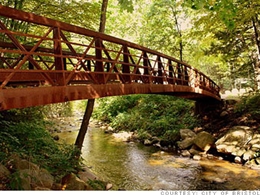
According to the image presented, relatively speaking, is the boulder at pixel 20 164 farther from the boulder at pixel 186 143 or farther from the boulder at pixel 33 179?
the boulder at pixel 186 143

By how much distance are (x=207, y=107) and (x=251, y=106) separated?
10.4ft

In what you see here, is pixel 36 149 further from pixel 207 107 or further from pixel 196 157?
pixel 207 107

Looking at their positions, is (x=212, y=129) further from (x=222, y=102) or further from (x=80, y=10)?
(x=80, y=10)

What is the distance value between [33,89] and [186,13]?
18068 millimetres

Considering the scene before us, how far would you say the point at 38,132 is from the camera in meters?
7.02

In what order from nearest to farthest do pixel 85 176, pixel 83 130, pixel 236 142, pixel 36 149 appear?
1. pixel 36 149
2. pixel 85 176
3. pixel 83 130
4. pixel 236 142

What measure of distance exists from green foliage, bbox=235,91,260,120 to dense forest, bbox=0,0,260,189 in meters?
0.05

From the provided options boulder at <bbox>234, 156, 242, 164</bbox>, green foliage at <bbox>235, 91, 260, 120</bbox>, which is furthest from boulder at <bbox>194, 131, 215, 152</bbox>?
green foliage at <bbox>235, 91, 260, 120</bbox>

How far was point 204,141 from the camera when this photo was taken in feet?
38.4

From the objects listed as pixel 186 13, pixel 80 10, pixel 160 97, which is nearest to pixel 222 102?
pixel 160 97

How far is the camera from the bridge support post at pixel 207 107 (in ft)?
51.3

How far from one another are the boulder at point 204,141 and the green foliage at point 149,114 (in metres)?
2.03

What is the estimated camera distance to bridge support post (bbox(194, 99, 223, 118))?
1562 centimetres

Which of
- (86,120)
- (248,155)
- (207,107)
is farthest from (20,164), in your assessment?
(207,107)
